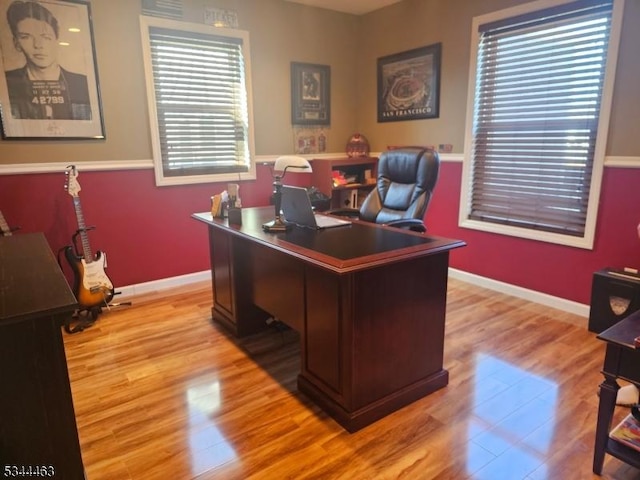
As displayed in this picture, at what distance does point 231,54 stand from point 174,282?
7.04 feet

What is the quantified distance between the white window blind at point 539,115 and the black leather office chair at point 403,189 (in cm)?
92

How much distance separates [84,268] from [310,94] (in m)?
2.71

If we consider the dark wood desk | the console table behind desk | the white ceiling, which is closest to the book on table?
the dark wood desk

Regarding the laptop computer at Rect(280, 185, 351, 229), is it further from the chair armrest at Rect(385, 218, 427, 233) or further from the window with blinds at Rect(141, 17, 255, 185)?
the window with blinds at Rect(141, 17, 255, 185)

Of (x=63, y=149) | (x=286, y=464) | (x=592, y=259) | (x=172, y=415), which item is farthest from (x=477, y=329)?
(x=63, y=149)

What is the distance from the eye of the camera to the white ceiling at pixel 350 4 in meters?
4.14

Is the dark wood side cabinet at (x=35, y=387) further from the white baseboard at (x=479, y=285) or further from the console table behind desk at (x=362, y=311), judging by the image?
the white baseboard at (x=479, y=285)

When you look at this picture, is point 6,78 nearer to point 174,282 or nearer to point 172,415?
point 174,282

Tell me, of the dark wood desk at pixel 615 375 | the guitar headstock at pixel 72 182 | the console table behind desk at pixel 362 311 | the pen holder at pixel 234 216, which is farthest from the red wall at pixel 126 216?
the dark wood desk at pixel 615 375

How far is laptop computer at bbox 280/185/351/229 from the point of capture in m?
2.28

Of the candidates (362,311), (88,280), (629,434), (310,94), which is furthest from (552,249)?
(88,280)

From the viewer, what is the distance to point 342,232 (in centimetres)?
230

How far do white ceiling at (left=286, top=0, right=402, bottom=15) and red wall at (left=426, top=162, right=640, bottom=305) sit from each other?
1768 millimetres

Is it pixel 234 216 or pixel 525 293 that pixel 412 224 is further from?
pixel 525 293
